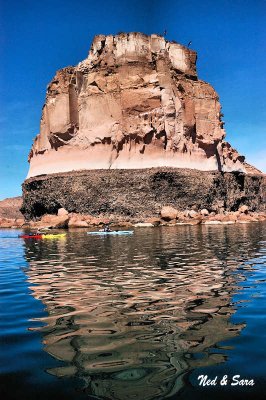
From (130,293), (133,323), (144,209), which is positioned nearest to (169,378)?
(133,323)

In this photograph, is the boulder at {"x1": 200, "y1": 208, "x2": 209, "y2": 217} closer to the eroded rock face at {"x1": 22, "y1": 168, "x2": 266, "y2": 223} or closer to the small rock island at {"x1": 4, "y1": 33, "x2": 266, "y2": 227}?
the small rock island at {"x1": 4, "y1": 33, "x2": 266, "y2": 227}

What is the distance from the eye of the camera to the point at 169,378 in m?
4.05

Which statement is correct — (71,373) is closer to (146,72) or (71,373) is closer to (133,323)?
(133,323)

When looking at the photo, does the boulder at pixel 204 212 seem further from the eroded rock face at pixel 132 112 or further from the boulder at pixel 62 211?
the boulder at pixel 62 211

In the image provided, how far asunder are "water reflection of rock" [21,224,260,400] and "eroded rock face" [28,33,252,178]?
45.1 meters

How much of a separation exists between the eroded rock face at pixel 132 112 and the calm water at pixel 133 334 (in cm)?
4632

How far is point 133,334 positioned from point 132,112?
174ft

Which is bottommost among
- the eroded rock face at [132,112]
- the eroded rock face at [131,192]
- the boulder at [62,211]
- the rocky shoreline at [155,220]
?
the rocky shoreline at [155,220]

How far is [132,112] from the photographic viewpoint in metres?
56.6

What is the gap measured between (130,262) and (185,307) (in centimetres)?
693

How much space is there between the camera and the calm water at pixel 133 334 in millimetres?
3934

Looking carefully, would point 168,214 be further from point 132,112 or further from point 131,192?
point 132,112

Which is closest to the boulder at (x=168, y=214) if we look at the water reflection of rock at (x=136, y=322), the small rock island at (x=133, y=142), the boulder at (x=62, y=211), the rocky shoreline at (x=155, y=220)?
the rocky shoreline at (x=155, y=220)

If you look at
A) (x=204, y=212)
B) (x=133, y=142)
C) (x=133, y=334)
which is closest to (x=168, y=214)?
(x=204, y=212)
